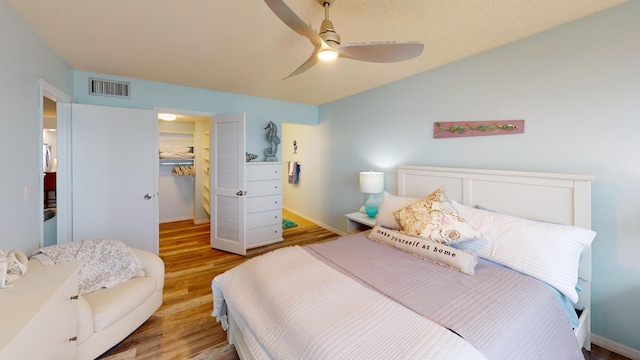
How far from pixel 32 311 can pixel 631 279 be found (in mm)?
3320

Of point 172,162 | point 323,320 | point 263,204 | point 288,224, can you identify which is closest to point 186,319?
point 323,320

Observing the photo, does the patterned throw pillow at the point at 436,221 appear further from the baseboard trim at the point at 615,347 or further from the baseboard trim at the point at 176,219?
the baseboard trim at the point at 176,219

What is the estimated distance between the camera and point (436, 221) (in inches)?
75.1

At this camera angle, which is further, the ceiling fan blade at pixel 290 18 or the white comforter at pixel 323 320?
the ceiling fan blade at pixel 290 18

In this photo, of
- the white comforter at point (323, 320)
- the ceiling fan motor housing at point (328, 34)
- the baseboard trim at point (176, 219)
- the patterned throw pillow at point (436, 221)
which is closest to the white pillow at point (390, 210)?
the patterned throw pillow at point (436, 221)

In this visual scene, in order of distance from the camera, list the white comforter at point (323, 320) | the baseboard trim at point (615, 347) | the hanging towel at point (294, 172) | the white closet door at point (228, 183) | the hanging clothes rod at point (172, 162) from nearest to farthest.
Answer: the white comforter at point (323, 320) < the baseboard trim at point (615, 347) < the white closet door at point (228, 183) < the hanging clothes rod at point (172, 162) < the hanging towel at point (294, 172)

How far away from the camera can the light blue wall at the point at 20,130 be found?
1.58 metres

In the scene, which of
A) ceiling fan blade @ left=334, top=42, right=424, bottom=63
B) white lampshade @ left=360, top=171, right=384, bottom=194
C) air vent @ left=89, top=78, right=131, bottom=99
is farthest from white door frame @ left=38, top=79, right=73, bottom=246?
white lampshade @ left=360, top=171, right=384, bottom=194

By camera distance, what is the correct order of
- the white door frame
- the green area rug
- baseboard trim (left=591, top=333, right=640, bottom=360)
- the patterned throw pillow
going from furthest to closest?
the green area rug < the white door frame < the patterned throw pillow < baseboard trim (left=591, top=333, right=640, bottom=360)

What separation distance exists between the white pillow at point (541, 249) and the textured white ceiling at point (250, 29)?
150 centimetres

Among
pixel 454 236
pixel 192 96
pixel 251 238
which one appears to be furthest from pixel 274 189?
pixel 454 236

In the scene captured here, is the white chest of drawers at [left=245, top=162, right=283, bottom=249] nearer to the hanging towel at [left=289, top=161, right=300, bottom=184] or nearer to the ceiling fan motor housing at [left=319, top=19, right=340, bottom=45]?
the hanging towel at [left=289, top=161, right=300, bottom=184]

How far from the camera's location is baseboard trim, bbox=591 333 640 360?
1687 millimetres

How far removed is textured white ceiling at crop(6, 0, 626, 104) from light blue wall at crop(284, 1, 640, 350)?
0.16 metres
